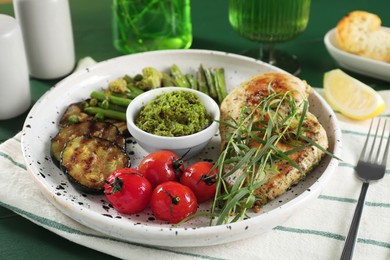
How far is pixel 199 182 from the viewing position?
2.52 metres

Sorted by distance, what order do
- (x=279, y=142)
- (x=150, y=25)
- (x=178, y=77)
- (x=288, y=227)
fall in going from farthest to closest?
(x=150, y=25)
(x=178, y=77)
(x=279, y=142)
(x=288, y=227)

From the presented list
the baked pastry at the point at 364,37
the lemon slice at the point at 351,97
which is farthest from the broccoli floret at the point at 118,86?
the baked pastry at the point at 364,37

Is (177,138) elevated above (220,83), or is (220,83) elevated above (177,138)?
(177,138)

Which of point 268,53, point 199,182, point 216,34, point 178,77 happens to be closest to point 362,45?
point 268,53

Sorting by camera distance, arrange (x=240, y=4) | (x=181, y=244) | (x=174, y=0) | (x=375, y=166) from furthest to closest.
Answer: (x=174, y=0) < (x=240, y=4) < (x=375, y=166) < (x=181, y=244)

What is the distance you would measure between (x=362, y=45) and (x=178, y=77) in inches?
48.6

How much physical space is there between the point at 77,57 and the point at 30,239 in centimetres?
186

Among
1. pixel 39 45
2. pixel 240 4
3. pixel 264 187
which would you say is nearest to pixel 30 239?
pixel 264 187

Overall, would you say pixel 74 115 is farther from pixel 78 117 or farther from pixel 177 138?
pixel 177 138

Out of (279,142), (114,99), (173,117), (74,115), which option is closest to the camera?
(279,142)

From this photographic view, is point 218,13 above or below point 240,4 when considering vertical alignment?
below

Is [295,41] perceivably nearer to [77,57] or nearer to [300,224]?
[77,57]

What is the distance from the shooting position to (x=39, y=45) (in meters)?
3.72

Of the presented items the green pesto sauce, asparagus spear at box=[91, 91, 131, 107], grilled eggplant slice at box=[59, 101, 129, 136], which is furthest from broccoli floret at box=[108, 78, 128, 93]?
the green pesto sauce
